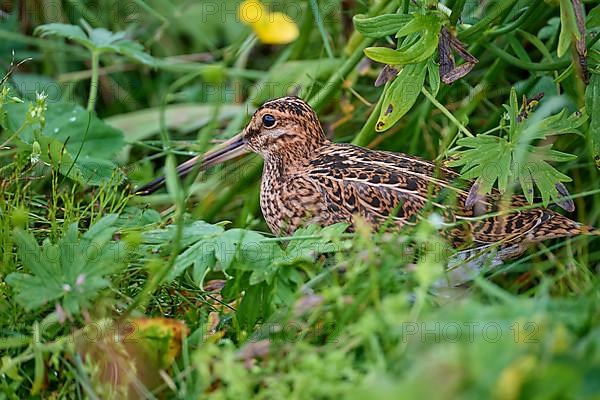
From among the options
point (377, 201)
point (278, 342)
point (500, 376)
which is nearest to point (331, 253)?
point (377, 201)

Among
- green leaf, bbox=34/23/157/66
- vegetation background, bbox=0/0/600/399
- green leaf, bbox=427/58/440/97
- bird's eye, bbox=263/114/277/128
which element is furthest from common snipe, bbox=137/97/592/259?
green leaf, bbox=34/23/157/66

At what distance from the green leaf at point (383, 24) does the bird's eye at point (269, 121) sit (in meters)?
0.49

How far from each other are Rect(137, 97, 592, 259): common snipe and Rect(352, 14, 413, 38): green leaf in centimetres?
38

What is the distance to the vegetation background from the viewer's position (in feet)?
5.08

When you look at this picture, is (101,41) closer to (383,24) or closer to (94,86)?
(94,86)

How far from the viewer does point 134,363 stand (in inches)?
75.9

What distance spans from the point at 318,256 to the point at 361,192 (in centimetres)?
37

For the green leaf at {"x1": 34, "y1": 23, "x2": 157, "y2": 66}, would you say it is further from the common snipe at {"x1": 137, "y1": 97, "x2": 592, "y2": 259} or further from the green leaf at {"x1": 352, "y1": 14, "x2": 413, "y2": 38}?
the green leaf at {"x1": 352, "y1": 14, "x2": 413, "y2": 38}

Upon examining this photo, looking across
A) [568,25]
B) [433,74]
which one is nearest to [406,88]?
[433,74]

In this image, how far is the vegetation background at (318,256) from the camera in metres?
1.55

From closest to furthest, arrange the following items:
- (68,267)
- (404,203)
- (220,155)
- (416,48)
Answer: (68,267)
(416,48)
(404,203)
(220,155)

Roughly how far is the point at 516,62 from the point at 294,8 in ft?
5.13

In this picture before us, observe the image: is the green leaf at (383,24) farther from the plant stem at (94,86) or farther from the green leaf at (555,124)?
the plant stem at (94,86)

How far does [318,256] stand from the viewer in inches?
89.0
